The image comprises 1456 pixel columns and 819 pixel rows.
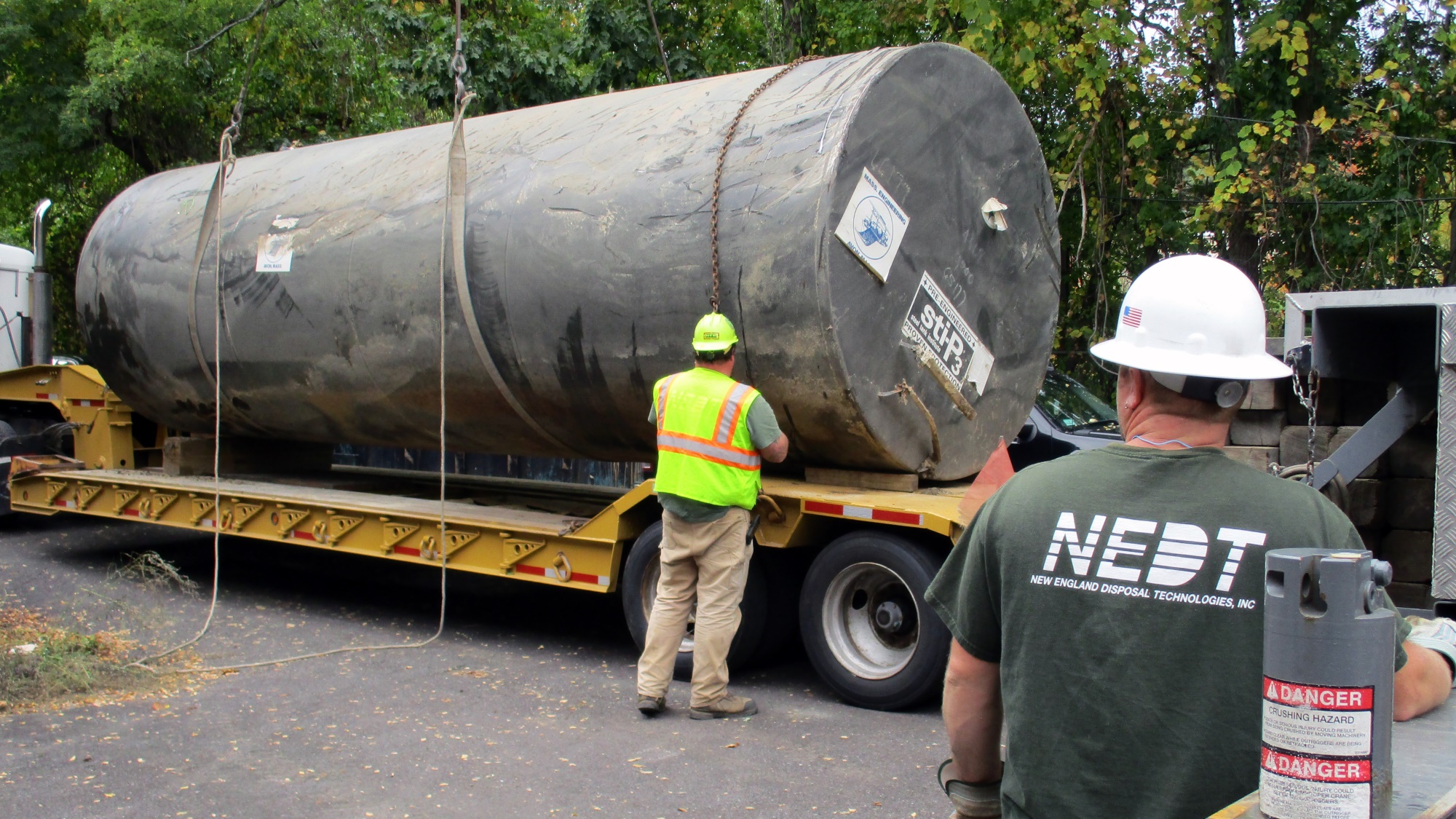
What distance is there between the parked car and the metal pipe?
353 inches

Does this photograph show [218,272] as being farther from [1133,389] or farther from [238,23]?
[1133,389]

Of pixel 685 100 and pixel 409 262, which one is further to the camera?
pixel 409 262

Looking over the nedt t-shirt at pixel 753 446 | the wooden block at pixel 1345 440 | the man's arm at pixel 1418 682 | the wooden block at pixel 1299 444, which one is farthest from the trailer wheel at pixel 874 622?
the man's arm at pixel 1418 682

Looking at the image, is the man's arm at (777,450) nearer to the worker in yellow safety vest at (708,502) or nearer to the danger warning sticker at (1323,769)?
the worker in yellow safety vest at (708,502)

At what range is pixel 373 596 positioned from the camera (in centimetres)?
932

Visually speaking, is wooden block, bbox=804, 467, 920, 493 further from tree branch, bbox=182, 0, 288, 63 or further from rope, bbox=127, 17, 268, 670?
tree branch, bbox=182, 0, 288, 63

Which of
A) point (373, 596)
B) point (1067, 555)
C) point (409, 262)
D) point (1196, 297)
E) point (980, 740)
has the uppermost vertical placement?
point (409, 262)

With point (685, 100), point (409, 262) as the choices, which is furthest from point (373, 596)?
point (685, 100)

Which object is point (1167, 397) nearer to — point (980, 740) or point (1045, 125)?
point (980, 740)

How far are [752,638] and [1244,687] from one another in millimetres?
4764

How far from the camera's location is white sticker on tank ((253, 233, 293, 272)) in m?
8.38

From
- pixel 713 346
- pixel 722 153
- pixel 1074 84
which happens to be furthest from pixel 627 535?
pixel 1074 84

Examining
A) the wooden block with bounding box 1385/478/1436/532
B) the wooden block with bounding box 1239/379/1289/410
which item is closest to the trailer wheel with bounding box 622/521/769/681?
the wooden block with bounding box 1239/379/1289/410

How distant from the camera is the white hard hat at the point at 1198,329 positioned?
2.12m
